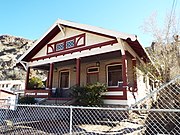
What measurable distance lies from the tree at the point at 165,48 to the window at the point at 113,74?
176 centimetres

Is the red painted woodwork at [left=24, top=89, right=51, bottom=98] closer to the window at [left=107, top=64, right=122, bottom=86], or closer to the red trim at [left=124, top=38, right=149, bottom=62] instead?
the window at [left=107, top=64, right=122, bottom=86]

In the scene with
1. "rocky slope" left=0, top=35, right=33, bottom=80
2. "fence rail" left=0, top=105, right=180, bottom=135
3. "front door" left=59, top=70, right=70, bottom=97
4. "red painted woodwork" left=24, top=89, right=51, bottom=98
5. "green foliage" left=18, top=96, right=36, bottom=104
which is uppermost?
"rocky slope" left=0, top=35, right=33, bottom=80

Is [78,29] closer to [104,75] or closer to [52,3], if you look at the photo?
[52,3]

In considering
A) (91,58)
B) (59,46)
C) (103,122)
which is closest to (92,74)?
(91,58)

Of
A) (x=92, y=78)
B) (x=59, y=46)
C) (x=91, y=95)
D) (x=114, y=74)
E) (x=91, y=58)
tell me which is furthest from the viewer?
(x=92, y=78)

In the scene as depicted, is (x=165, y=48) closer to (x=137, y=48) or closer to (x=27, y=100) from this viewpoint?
(x=137, y=48)

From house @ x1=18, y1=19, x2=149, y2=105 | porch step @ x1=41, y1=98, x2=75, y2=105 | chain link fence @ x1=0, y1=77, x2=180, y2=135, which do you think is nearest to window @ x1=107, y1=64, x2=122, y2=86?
house @ x1=18, y1=19, x2=149, y2=105

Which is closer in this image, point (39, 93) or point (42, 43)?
point (39, 93)

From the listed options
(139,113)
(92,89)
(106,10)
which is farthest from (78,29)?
(139,113)

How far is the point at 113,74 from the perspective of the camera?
41.4 ft

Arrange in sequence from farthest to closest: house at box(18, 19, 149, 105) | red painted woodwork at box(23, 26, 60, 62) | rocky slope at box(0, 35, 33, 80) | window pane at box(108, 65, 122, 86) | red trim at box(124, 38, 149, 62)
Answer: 1. rocky slope at box(0, 35, 33, 80)
2. red painted woodwork at box(23, 26, 60, 62)
3. window pane at box(108, 65, 122, 86)
4. red trim at box(124, 38, 149, 62)
5. house at box(18, 19, 149, 105)

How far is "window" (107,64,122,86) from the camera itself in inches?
485

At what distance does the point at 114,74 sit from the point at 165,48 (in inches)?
158

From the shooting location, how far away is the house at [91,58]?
9.83 metres
